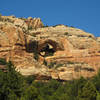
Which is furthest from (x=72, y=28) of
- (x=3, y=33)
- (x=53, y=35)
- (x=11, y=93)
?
(x=11, y=93)

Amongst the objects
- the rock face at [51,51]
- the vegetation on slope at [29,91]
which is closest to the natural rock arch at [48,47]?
the rock face at [51,51]

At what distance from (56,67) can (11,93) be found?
963 inches

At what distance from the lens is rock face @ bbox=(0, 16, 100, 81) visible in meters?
55.4

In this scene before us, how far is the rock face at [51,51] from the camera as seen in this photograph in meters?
55.4

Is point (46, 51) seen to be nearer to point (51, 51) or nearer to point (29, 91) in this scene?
point (51, 51)

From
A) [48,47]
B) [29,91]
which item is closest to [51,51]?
[48,47]

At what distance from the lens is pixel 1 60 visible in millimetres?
54719

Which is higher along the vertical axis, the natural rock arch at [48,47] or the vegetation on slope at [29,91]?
the natural rock arch at [48,47]

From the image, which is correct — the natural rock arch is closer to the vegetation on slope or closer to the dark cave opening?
the dark cave opening

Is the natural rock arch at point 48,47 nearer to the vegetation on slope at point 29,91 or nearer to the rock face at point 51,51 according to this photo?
the rock face at point 51,51

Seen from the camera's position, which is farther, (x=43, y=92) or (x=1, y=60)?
(x=1, y=60)

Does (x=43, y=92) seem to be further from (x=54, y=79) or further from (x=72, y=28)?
(x=72, y=28)

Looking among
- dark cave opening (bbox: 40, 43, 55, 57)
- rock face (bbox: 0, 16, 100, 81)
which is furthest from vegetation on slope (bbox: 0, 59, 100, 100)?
dark cave opening (bbox: 40, 43, 55, 57)

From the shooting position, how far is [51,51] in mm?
66938
